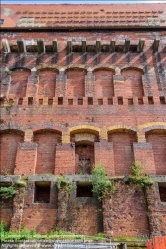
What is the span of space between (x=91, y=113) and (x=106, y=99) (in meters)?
1.15

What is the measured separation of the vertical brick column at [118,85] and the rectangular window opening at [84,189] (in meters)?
4.98

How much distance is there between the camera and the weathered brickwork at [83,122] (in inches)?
439

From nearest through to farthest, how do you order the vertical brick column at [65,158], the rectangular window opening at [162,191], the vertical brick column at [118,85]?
the rectangular window opening at [162,191] → the vertical brick column at [65,158] → the vertical brick column at [118,85]

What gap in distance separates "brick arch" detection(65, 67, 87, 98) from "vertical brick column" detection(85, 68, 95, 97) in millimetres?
286

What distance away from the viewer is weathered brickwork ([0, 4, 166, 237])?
1114 cm

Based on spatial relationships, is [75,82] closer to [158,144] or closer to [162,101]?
[162,101]

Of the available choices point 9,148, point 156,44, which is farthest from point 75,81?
point 156,44

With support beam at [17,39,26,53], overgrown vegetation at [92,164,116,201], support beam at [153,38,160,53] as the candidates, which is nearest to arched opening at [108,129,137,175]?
overgrown vegetation at [92,164,116,201]

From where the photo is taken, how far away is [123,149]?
13.1 m

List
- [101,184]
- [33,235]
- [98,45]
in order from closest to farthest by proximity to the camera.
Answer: [33,235] → [101,184] → [98,45]

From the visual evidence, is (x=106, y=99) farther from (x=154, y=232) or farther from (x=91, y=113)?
(x=154, y=232)

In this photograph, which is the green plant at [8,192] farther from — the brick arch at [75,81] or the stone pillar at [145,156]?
the brick arch at [75,81]

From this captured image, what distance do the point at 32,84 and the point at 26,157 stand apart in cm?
434

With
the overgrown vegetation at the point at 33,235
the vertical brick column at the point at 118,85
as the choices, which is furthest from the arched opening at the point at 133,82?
the overgrown vegetation at the point at 33,235
